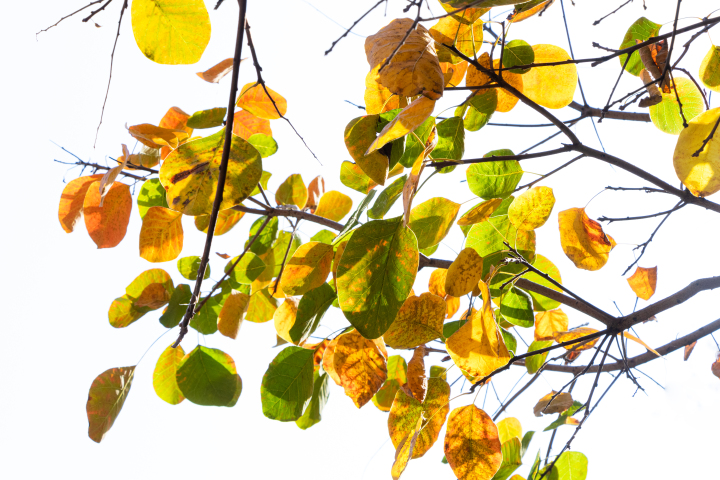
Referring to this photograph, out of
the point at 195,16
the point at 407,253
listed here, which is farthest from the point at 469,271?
the point at 195,16

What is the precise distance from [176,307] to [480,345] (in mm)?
408

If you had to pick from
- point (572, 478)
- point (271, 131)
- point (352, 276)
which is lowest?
point (572, 478)

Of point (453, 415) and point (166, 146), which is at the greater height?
point (166, 146)

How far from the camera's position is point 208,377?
53cm

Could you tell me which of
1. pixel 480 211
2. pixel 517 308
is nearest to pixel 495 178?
pixel 480 211

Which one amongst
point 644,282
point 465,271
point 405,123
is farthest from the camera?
point 644,282

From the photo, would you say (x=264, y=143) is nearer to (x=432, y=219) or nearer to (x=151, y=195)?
(x=151, y=195)

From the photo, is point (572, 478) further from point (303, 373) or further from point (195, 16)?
point (195, 16)

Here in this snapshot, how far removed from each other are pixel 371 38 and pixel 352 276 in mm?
162

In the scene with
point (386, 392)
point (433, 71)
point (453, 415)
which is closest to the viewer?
point (433, 71)

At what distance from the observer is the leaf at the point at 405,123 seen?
232 millimetres

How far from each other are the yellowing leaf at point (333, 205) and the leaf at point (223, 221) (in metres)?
0.11

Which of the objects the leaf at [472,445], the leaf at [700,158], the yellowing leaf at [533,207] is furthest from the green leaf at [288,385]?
the leaf at [700,158]

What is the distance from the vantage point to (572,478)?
456mm
